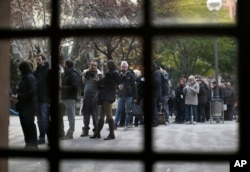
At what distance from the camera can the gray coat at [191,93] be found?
830cm

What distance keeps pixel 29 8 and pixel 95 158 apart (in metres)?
13.0

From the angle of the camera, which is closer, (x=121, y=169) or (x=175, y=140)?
(x=121, y=169)

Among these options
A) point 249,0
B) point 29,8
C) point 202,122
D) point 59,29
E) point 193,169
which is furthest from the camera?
point 29,8

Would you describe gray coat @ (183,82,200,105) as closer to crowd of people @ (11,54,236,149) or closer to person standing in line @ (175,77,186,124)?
crowd of people @ (11,54,236,149)

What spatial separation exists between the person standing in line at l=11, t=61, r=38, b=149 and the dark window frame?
3.81 meters

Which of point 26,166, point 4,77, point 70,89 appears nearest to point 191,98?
point 70,89

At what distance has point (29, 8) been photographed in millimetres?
13492

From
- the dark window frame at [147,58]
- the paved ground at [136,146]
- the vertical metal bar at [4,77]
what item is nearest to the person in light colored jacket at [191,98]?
the paved ground at [136,146]

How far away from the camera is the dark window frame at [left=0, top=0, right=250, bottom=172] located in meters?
1.10

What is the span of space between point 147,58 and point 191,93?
287 inches

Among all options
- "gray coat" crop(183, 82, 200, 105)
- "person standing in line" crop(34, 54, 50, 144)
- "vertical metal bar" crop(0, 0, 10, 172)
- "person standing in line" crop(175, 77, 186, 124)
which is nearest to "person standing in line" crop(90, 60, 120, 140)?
"person standing in line" crop(34, 54, 50, 144)

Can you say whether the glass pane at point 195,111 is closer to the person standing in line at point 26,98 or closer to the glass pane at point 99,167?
the glass pane at point 99,167

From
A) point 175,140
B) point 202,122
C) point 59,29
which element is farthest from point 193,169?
point 202,122

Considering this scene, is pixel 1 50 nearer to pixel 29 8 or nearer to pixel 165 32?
pixel 165 32
